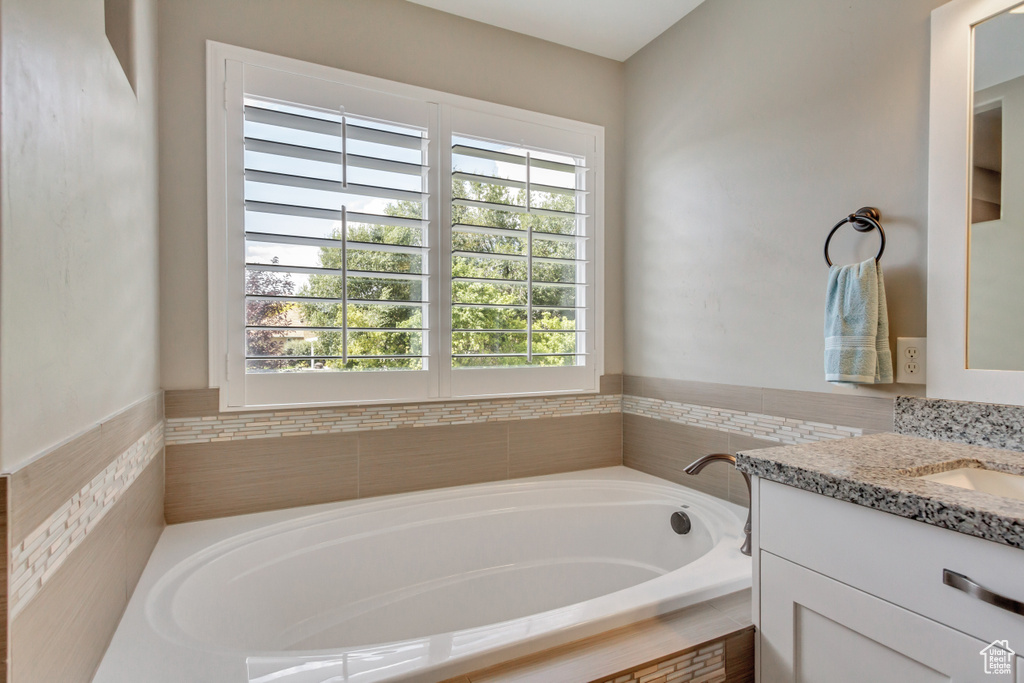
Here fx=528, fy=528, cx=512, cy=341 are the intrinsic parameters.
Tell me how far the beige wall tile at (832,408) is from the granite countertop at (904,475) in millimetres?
117

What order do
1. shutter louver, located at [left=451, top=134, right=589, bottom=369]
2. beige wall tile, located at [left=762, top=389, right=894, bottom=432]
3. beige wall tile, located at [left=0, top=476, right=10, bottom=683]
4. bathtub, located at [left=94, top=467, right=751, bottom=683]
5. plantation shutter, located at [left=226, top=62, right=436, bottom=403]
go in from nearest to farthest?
beige wall tile, located at [left=0, top=476, right=10, bottom=683] < bathtub, located at [left=94, top=467, right=751, bottom=683] < beige wall tile, located at [left=762, top=389, right=894, bottom=432] < plantation shutter, located at [left=226, top=62, right=436, bottom=403] < shutter louver, located at [left=451, top=134, right=589, bottom=369]

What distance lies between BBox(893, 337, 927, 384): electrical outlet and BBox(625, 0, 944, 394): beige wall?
0.03 meters

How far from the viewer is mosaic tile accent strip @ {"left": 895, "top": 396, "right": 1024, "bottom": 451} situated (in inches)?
50.8

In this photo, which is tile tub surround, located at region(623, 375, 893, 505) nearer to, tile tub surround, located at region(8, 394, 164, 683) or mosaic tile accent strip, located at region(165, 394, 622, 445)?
mosaic tile accent strip, located at region(165, 394, 622, 445)

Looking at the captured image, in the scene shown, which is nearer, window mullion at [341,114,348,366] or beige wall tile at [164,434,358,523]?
beige wall tile at [164,434,358,523]

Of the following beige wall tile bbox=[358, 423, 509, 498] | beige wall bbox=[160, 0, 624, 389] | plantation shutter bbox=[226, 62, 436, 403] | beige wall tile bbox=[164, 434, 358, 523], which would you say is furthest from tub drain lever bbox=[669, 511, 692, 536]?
beige wall tile bbox=[164, 434, 358, 523]

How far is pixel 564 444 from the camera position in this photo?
2523 mm

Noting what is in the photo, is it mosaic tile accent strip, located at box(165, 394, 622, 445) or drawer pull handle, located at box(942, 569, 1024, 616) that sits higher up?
mosaic tile accent strip, located at box(165, 394, 622, 445)

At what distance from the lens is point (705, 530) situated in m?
1.91

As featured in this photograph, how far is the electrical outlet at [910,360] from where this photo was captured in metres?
1.47

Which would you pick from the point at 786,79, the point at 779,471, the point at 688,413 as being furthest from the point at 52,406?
the point at 786,79

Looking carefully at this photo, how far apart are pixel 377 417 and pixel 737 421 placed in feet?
4.63

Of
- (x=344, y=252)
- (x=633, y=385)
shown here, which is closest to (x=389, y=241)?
(x=344, y=252)

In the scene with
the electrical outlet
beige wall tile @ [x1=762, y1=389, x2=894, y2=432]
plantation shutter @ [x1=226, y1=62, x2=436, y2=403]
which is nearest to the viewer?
the electrical outlet
